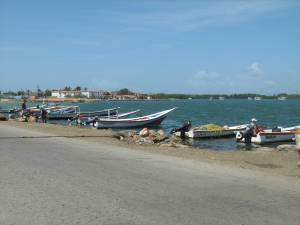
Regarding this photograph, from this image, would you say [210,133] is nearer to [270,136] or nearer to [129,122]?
[270,136]

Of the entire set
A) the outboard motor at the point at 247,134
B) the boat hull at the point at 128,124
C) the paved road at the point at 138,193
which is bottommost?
the boat hull at the point at 128,124

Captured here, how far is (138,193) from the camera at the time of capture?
9.30 metres

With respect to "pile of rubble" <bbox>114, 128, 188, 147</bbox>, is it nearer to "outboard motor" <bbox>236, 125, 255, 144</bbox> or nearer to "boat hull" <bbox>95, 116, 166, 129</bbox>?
"outboard motor" <bbox>236, 125, 255, 144</bbox>

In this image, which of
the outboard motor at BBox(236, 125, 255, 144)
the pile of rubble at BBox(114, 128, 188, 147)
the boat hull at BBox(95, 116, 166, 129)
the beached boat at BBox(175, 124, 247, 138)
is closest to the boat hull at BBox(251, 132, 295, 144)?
the outboard motor at BBox(236, 125, 255, 144)

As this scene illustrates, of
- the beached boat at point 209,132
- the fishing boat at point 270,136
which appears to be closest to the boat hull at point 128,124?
the beached boat at point 209,132

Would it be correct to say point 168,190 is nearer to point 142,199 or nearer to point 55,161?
point 142,199

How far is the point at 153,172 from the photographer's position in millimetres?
12266

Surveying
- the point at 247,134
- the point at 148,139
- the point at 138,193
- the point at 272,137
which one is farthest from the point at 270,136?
the point at 138,193

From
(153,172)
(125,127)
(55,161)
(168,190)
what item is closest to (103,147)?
(55,161)

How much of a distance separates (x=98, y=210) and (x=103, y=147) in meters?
11.3

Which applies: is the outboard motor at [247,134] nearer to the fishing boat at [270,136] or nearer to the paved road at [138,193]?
the fishing boat at [270,136]

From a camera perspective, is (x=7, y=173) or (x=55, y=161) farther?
(x=55, y=161)

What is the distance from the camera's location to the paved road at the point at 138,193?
7.50 metres

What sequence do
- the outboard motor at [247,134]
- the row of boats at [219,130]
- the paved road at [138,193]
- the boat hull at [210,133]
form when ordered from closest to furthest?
the paved road at [138,193] → the outboard motor at [247,134] → the row of boats at [219,130] → the boat hull at [210,133]
